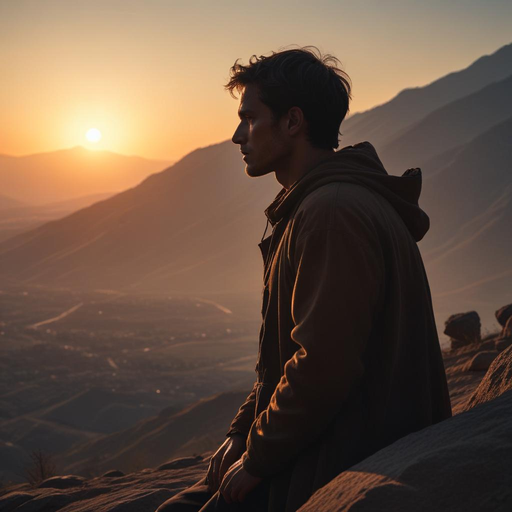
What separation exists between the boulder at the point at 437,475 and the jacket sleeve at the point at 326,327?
16cm

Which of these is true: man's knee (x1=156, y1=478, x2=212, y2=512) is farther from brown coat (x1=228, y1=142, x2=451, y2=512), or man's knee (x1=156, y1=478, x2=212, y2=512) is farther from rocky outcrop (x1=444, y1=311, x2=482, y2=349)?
rocky outcrop (x1=444, y1=311, x2=482, y2=349)

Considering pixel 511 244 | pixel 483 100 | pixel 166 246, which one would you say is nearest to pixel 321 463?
pixel 511 244

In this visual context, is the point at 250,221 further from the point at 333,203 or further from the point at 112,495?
the point at 333,203

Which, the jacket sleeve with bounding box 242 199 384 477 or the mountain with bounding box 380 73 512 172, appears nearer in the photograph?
the jacket sleeve with bounding box 242 199 384 477

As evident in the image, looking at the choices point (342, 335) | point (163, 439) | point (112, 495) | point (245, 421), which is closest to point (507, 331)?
point (112, 495)

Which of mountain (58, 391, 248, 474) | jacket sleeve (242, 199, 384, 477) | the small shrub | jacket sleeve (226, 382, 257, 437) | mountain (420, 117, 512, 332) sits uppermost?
mountain (420, 117, 512, 332)

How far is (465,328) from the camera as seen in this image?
10.3m

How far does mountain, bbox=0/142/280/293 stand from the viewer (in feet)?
217

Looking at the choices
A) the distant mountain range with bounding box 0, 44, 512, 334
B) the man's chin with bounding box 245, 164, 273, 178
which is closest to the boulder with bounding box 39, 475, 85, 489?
the man's chin with bounding box 245, 164, 273, 178

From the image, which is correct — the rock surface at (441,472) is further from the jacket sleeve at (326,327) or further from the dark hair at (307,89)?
the dark hair at (307,89)

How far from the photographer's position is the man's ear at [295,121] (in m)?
1.99

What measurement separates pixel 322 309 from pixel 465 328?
30.6 feet

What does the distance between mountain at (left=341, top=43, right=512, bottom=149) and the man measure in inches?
3743

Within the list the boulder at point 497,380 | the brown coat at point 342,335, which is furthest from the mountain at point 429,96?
the brown coat at point 342,335
